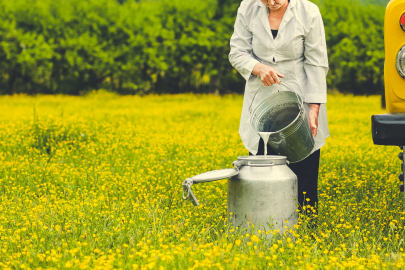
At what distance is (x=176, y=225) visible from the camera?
3162 millimetres

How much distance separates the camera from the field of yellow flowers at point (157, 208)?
2.61 metres

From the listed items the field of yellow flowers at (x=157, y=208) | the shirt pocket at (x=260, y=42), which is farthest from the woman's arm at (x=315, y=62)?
the field of yellow flowers at (x=157, y=208)

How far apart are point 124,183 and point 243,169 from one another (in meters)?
1.96

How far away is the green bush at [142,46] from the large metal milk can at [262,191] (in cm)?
1694

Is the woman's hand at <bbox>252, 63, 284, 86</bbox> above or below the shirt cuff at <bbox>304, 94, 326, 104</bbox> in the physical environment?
above

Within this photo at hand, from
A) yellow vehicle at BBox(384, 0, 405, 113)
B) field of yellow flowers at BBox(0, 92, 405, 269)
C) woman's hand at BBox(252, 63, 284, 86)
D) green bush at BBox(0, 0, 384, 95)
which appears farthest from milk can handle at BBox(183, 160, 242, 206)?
green bush at BBox(0, 0, 384, 95)

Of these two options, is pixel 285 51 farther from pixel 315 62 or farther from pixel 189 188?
pixel 189 188

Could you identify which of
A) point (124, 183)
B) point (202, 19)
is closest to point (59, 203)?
point (124, 183)

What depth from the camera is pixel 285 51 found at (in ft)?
10.8

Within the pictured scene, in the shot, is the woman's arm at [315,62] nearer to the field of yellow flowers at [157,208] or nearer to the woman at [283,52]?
the woman at [283,52]

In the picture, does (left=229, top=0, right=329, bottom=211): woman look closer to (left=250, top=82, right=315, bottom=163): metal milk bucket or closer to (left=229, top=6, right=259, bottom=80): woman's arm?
(left=229, top=6, right=259, bottom=80): woman's arm

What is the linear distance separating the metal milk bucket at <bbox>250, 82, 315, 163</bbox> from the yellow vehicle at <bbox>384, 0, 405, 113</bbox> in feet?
1.77

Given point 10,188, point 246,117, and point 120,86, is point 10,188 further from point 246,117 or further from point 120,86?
point 120,86

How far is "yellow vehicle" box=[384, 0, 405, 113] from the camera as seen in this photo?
9.16 feet
